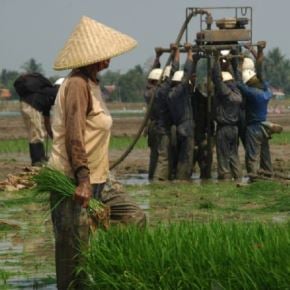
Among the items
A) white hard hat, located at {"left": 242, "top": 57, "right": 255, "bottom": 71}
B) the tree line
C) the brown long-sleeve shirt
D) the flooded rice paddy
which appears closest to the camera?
the brown long-sleeve shirt

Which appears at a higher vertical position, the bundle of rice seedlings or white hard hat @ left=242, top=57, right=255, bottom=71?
the bundle of rice seedlings

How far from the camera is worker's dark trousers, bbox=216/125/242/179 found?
1784cm

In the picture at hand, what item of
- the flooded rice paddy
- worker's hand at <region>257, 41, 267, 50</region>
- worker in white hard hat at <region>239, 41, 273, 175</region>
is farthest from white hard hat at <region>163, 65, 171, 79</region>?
the flooded rice paddy

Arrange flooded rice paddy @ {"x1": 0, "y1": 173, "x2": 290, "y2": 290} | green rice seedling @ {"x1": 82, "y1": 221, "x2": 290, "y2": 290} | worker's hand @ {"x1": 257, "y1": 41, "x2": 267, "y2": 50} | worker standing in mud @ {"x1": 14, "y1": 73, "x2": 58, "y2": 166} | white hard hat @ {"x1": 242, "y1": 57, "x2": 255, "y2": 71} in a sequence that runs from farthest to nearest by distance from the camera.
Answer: worker standing in mud @ {"x1": 14, "y1": 73, "x2": 58, "y2": 166}
white hard hat @ {"x1": 242, "y1": 57, "x2": 255, "y2": 71}
worker's hand @ {"x1": 257, "y1": 41, "x2": 267, "y2": 50}
flooded rice paddy @ {"x1": 0, "y1": 173, "x2": 290, "y2": 290}
green rice seedling @ {"x1": 82, "y1": 221, "x2": 290, "y2": 290}

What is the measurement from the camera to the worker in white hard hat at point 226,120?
1733cm

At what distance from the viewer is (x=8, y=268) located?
10.0 meters

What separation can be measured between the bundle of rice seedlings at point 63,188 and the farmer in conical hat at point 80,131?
0.05m

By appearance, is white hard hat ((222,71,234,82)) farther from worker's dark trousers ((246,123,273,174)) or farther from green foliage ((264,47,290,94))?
green foliage ((264,47,290,94))

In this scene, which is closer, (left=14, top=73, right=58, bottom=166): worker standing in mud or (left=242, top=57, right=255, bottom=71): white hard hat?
(left=242, top=57, right=255, bottom=71): white hard hat

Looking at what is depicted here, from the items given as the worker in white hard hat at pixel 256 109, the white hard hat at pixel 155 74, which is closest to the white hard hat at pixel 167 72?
the white hard hat at pixel 155 74

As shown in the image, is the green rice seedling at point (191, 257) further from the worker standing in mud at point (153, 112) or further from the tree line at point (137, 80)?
the tree line at point (137, 80)

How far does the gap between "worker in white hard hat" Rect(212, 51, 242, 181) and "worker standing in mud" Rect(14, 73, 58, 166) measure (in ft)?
7.65

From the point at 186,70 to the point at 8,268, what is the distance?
7.57m

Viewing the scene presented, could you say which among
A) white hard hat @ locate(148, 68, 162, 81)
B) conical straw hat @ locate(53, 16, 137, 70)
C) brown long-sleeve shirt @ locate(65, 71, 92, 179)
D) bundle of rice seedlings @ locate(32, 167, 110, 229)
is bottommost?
white hard hat @ locate(148, 68, 162, 81)
